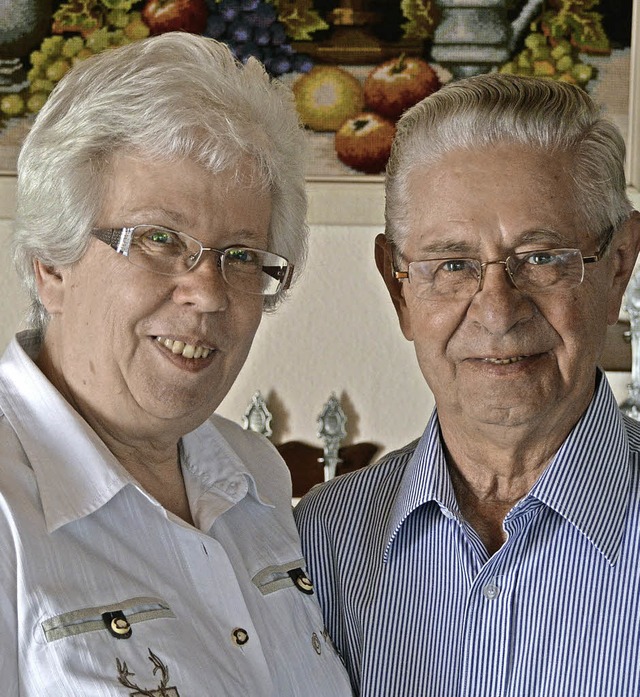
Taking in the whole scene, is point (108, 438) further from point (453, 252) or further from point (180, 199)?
point (453, 252)

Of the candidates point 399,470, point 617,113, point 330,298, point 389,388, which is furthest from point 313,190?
point 399,470

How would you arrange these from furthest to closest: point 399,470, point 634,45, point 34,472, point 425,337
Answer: point 634,45 < point 399,470 < point 425,337 < point 34,472

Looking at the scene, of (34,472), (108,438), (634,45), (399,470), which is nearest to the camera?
(34,472)

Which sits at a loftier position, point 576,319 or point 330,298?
point 576,319

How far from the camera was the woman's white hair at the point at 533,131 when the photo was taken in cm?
147

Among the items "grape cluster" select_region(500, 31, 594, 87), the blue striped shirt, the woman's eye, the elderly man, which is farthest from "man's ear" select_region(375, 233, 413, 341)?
"grape cluster" select_region(500, 31, 594, 87)

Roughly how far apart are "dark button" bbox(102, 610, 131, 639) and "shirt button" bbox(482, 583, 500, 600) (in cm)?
49

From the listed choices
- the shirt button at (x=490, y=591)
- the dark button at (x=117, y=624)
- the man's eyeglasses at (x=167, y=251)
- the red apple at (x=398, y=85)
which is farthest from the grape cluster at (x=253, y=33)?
the dark button at (x=117, y=624)

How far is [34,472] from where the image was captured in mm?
1254

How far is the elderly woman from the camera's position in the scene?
48.4 inches

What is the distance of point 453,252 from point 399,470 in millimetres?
398

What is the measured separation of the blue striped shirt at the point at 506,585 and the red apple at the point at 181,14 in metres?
1.40

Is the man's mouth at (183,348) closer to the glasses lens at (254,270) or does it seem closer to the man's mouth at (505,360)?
the glasses lens at (254,270)

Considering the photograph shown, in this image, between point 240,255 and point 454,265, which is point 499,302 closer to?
point 454,265
